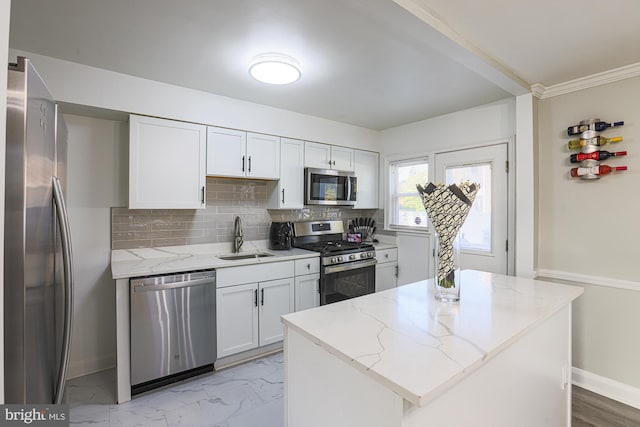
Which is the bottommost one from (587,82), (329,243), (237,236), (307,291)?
(307,291)

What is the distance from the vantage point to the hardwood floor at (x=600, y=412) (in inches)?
76.4

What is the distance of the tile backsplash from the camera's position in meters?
2.72

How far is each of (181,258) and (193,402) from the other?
1147mm

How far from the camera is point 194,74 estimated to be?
7.72ft

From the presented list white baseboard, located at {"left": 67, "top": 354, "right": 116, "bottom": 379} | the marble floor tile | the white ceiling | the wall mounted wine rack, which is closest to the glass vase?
the white ceiling

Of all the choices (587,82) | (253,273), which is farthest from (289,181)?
(587,82)

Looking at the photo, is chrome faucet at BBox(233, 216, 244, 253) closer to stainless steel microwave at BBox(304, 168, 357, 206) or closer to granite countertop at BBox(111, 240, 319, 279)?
granite countertop at BBox(111, 240, 319, 279)

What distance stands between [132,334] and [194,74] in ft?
6.45

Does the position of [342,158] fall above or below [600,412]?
above

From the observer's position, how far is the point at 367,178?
13.1 feet

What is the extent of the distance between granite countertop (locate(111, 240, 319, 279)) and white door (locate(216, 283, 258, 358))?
0.25 m

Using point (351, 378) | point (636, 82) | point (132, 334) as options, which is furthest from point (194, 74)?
point (636, 82)

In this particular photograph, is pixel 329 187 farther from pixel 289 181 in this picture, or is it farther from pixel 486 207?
pixel 486 207

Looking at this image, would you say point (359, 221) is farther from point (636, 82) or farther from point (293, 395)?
point (293, 395)
